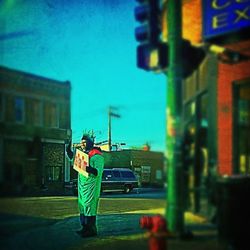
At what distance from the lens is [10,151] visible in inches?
95.6

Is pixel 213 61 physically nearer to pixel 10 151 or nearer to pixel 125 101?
pixel 125 101

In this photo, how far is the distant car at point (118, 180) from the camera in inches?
95.9

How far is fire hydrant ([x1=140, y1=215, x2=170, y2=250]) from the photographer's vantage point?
6.16 ft

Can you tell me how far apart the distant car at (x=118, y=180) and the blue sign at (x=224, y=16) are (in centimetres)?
80

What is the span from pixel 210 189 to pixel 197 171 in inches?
2.7

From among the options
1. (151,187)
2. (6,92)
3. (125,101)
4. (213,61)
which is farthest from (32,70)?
(213,61)

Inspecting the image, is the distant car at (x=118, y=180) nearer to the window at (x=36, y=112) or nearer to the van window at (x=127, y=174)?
the van window at (x=127, y=174)

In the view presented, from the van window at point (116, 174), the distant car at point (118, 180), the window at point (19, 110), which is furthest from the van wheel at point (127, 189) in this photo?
the window at point (19, 110)

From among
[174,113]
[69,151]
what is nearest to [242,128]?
[174,113]

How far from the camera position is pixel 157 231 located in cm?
189

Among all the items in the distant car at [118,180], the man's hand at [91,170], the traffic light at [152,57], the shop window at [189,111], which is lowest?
the distant car at [118,180]

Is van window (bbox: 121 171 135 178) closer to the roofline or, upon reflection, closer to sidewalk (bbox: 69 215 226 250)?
sidewalk (bbox: 69 215 226 250)

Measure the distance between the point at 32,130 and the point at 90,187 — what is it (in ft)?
1.33

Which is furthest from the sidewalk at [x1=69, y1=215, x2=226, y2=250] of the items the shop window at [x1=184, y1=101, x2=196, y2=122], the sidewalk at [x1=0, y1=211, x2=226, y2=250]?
the shop window at [x1=184, y1=101, x2=196, y2=122]
